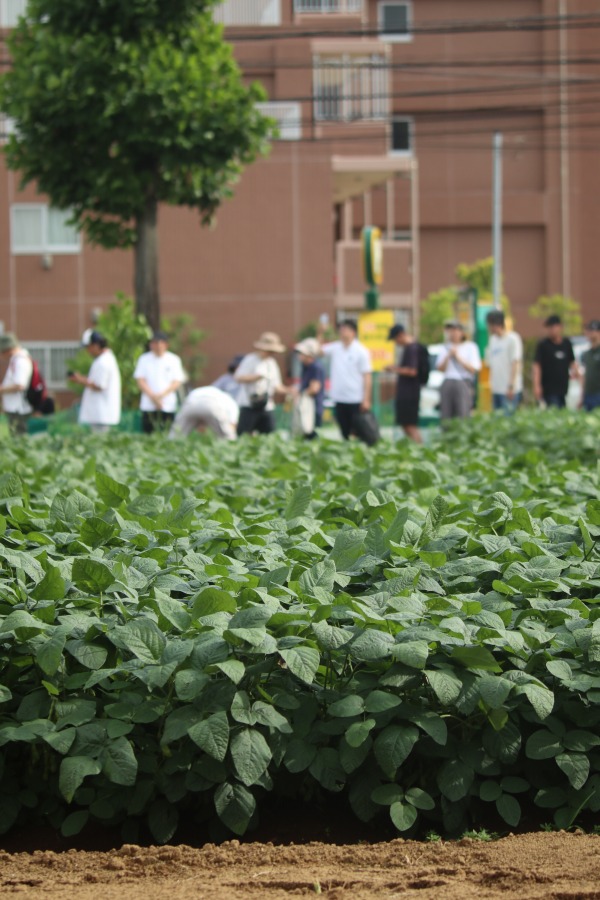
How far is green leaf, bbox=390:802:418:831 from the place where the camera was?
3.63m

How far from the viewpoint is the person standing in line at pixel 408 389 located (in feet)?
55.1

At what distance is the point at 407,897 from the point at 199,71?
16.6m

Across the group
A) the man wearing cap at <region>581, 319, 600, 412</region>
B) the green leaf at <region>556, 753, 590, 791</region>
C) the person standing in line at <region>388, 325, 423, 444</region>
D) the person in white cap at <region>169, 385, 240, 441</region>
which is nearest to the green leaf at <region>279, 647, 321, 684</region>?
the green leaf at <region>556, 753, 590, 791</region>

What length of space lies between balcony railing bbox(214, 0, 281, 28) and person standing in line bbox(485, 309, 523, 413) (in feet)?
54.4

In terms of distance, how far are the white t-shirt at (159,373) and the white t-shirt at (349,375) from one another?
68.6 inches

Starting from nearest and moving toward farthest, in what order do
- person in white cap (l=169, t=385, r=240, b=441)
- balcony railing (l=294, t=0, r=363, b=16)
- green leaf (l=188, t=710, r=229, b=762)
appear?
green leaf (l=188, t=710, r=229, b=762) < person in white cap (l=169, t=385, r=240, b=441) < balcony railing (l=294, t=0, r=363, b=16)

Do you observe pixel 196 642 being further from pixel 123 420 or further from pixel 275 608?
pixel 123 420

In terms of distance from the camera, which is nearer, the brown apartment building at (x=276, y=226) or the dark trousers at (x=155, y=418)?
the dark trousers at (x=155, y=418)

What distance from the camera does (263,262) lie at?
34.2 meters

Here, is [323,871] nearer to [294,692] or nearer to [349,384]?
[294,692]

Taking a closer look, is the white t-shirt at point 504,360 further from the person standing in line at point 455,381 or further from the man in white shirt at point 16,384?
the man in white shirt at point 16,384

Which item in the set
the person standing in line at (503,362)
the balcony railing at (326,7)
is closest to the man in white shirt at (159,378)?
the person standing in line at (503,362)

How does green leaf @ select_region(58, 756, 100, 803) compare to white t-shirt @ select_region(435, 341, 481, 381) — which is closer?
green leaf @ select_region(58, 756, 100, 803)

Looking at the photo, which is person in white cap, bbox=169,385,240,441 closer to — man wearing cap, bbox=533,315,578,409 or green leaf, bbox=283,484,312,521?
man wearing cap, bbox=533,315,578,409
